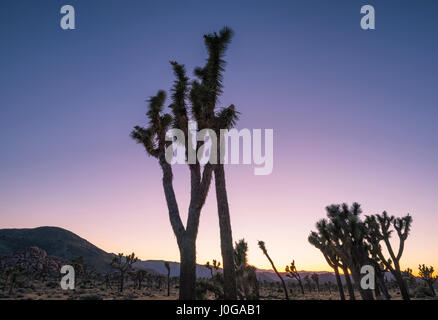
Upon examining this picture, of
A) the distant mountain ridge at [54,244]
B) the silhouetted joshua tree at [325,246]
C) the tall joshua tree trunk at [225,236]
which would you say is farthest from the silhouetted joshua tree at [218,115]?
the distant mountain ridge at [54,244]

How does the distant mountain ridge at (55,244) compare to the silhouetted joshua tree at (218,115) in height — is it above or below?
below

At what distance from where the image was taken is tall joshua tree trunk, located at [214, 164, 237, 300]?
30.0 feet

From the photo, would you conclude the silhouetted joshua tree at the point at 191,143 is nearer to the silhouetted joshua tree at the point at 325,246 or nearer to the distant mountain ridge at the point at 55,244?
the silhouetted joshua tree at the point at 325,246

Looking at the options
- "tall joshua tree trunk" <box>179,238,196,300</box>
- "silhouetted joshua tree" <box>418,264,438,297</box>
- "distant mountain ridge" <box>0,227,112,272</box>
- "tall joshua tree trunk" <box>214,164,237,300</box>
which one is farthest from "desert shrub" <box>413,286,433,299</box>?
"distant mountain ridge" <box>0,227,112,272</box>

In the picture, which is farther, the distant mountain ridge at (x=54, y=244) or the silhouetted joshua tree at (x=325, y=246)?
the distant mountain ridge at (x=54, y=244)

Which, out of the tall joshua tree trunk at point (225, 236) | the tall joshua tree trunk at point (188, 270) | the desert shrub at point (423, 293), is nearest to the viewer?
the tall joshua tree trunk at point (188, 270)

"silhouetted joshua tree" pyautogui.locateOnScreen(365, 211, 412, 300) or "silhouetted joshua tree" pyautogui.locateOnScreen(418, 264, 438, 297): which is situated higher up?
"silhouetted joshua tree" pyautogui.locateOnScreen(365, 211, 412, 300)

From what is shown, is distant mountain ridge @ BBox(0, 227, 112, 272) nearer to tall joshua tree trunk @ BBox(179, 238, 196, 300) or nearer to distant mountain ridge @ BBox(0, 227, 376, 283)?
distant mountain ridge @ BBox(0, 227, 376, 283)

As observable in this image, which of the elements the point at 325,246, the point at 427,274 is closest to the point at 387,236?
the point at 325,246

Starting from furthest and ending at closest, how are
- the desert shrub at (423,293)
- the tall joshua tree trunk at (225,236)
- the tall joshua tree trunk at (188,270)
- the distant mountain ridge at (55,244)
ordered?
Result: the distant mountain ridge at (55,244) → the desert shrub at (423,293) → the tall joshua tree trunk at (225,236) → the tall joshua tree trunk at (188,270)

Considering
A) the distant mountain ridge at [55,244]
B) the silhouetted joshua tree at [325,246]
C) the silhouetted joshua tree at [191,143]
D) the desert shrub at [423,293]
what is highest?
the silhouetted joshua tree at [191,143]

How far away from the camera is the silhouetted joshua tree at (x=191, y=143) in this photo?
9.34m
